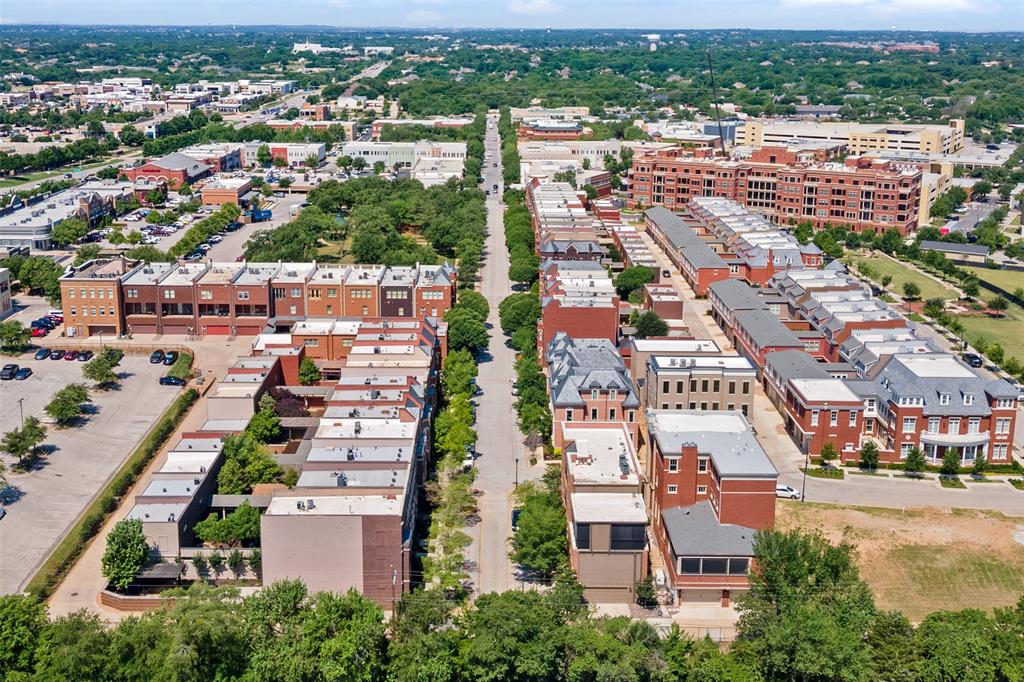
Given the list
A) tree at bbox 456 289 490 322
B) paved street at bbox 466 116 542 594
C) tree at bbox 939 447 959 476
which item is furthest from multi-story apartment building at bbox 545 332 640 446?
tree at bbox 456 289 490 322

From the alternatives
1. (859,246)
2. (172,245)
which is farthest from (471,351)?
(859,246)

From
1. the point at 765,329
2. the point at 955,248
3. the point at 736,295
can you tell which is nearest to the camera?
the point at 765,329

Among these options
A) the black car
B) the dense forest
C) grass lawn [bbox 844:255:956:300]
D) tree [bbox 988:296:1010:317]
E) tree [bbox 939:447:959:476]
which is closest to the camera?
the dense forest

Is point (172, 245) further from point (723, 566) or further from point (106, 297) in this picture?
point (723, 566)

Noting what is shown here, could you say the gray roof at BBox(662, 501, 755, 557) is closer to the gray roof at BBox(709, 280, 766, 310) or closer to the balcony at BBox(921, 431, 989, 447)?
the balcony at BBox(921, 431, 989, 447)

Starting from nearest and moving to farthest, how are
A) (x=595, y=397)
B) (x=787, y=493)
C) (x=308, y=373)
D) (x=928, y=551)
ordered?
(x=928, y=551) < (x=787, y=493) < (x=595, y=397) < (x=308, y=373)

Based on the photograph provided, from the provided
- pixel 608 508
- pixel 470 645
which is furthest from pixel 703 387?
pixel 470 645

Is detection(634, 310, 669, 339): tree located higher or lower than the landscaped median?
higher

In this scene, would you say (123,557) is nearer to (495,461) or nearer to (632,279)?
(495,461)
